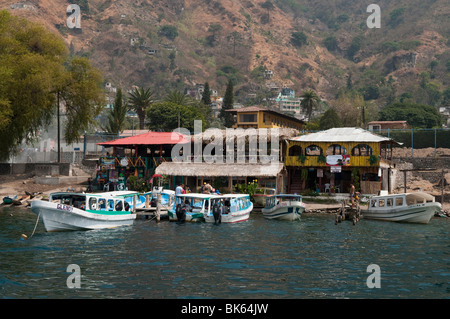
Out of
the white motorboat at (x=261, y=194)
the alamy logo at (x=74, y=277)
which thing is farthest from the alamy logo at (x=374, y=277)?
the white motorboat at (x=261, y=194)

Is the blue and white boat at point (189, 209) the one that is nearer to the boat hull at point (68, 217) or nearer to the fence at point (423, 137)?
the boat hull at point (68, 217)

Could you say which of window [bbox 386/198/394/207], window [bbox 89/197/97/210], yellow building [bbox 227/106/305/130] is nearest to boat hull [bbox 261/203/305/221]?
window [bbox 386/198/394/207]

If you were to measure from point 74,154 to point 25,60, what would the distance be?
16289 millimetres

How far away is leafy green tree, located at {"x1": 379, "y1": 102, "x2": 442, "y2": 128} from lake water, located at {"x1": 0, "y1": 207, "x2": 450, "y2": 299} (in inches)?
2949

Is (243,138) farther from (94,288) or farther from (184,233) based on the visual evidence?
(94,288)

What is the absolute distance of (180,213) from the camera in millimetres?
38625

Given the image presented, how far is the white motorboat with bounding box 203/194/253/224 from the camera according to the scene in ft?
125

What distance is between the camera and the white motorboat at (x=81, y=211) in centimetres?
3164

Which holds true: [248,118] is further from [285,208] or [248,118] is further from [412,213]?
[412,213]

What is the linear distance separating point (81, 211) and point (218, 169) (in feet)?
64.1

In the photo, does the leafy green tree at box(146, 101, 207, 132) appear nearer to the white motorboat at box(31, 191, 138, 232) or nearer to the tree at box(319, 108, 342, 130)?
the tree at box(319, 108, 342, 130)

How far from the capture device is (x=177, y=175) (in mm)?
51250

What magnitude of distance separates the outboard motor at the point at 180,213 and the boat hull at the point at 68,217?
533 centimetres
